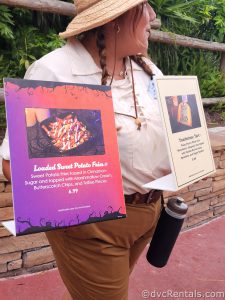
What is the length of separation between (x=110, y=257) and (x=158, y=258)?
0.40m

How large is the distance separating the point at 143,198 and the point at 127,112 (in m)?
0.36

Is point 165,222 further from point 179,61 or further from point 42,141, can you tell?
point 179,61

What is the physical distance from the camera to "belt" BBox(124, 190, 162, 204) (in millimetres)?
1664

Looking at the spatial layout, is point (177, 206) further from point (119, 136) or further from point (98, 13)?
point (98, 13)

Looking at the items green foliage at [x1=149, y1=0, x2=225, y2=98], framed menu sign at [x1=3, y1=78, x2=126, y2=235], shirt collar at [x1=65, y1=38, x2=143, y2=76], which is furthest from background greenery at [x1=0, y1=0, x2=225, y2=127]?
framed menu sign at [x1=3, y1=78, x2=126, y2=235]

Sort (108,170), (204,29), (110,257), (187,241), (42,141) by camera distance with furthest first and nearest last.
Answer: (204,29)
(187,241)
(110,257)
(108,170)
(42,141)

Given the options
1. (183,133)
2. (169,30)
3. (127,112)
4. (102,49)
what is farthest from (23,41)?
(183,133)

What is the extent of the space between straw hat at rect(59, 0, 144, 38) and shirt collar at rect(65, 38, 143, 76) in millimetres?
48

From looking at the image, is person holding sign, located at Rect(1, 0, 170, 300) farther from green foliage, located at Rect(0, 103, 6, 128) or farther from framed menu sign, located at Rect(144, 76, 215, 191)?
green foliage, located at Rect(0, 103, 6, 128)

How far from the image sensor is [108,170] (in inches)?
55.0

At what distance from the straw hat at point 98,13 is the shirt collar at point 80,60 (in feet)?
0.16

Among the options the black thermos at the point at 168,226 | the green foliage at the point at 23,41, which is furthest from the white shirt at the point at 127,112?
the green foliage at the point at 23,41

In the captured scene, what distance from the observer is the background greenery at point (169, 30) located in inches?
146

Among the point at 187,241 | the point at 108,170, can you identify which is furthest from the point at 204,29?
the point at 108,170
